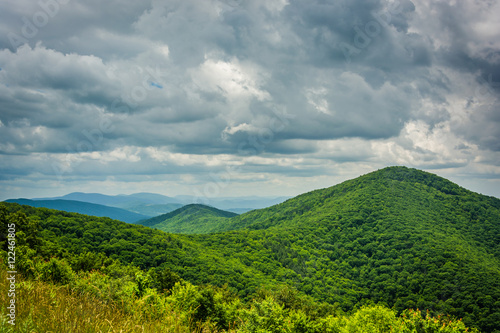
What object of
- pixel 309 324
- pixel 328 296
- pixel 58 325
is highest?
pixel 58 325

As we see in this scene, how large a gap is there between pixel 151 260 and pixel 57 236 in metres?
26.5

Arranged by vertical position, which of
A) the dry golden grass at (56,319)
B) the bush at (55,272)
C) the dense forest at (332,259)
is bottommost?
the dense forest at (332,259)

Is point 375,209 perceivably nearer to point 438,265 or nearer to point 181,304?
point 438,265

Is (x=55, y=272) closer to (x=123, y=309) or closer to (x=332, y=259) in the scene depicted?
(x=123, y=309)

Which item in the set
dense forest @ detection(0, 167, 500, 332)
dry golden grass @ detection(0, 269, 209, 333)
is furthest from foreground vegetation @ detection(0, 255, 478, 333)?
dense forest @ detection(0, 167, 500, 332)

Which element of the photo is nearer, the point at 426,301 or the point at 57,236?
the point at 57,236

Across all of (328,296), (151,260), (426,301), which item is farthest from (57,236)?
(426,301)

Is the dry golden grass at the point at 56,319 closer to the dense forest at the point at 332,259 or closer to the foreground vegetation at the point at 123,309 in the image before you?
the foreground vegetation at the point at 123,309

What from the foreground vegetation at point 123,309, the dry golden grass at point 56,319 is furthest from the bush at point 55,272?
the dry golden grass at point 56,319

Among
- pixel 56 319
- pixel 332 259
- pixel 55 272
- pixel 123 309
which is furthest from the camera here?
pixel 332 259

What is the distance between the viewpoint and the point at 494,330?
235 ft

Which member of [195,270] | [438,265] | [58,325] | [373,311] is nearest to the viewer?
[58,325]

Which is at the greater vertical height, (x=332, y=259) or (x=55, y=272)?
(x=55, y=272)

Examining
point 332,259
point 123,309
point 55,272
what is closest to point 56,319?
point 123,309
